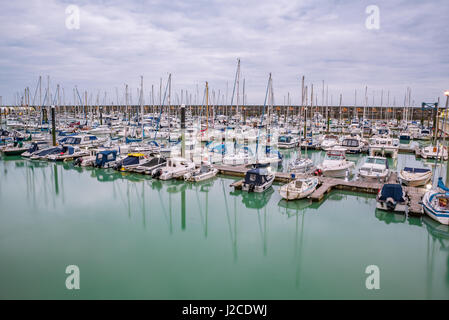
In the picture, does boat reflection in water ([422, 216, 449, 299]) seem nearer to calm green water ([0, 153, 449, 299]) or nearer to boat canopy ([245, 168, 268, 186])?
calm green water ([0, 153, 449, 299])

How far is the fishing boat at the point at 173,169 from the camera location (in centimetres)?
2095

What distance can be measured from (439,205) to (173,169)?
15.2 meters

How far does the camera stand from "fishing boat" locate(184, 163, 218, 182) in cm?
2081

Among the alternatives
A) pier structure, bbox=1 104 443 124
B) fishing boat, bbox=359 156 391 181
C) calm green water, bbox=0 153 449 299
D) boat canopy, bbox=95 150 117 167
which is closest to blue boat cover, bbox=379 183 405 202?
calm green water, bbox=0 153 449 299

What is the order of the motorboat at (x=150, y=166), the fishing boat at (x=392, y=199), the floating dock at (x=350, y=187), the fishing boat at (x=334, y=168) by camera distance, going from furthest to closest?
the motorboat at (x=150, y=166) → the fishing boat at (x=334, y=168) → the floating dock at (x=350, y=187) → the fishing boat at (x=392, y=199)

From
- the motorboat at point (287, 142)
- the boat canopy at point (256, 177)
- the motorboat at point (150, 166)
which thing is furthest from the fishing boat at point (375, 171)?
the motorboat at point (287, 142)

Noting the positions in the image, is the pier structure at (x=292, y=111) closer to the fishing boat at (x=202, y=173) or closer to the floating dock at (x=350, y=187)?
the fishing boat at (x=202, y=173)

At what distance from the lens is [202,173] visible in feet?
70.2

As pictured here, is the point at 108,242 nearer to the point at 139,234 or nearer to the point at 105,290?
the point at 139,234

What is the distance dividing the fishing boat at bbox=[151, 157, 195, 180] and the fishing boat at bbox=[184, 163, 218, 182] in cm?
57

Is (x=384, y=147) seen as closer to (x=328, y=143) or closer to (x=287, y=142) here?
(x=328, y=143)

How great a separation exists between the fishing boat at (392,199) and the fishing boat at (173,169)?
1230 cm

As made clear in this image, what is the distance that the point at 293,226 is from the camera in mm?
13766

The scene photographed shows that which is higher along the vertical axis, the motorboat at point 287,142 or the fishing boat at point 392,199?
the motorboat at point 287,142
